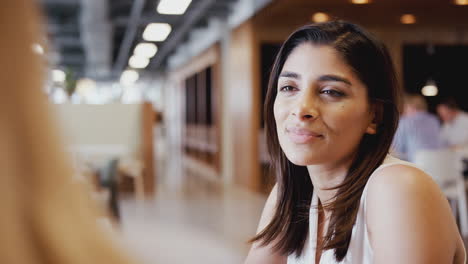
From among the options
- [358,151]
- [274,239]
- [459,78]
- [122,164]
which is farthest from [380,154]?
[459,78]

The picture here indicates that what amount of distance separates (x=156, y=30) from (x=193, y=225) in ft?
21.4

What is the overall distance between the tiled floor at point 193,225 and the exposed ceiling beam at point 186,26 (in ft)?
10.9

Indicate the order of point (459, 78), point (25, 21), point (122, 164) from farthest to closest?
point (459, 78) → point (122, 164) → point (25, 21)

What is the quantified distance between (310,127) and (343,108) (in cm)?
8

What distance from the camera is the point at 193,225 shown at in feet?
20.1

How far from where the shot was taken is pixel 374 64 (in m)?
1.05

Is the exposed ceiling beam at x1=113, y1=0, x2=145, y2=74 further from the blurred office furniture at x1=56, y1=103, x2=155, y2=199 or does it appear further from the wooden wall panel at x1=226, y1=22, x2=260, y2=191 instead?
the blurred office furniture at x1=56, y1=103, x2=155, y2=199

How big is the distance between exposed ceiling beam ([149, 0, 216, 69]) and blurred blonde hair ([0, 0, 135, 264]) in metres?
9.18

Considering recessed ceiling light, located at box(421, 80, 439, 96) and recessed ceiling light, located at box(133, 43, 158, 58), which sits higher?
recessed ceiling light, located at box(133, 43, 158, 58)

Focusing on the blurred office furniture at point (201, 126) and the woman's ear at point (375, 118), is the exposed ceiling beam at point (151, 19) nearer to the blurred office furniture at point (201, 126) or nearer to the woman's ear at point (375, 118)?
the blurred office furniture at point (201, 126)

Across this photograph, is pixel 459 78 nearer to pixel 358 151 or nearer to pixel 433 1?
pixel 433 1

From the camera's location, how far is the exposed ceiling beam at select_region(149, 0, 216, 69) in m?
9.70

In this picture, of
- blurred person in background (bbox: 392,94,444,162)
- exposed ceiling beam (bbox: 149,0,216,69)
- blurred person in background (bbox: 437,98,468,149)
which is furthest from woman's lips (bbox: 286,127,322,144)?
exposed ceiling beam (bbox: 149,0,216,69)

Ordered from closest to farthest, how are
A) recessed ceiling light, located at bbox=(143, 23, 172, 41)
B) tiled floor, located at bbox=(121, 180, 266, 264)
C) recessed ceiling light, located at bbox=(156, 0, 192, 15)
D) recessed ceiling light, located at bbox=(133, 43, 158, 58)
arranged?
1. tiled floor, located at bbox=(121, 180, 266, 264)
2. recessed ceiling light, located at bbox=(156, 0, 192, 15)
3. recessed ceiling light, located at bbox=(143, 23, 172, 41)
4. recessed ceiling light, located at bbox=(133, 43, 158, 58)
